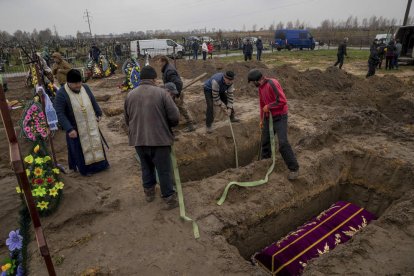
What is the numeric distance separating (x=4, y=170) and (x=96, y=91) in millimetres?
7610

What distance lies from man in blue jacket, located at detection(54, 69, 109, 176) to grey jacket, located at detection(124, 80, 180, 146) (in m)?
1.38

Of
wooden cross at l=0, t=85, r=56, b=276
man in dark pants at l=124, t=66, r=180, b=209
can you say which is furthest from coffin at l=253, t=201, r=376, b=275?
wooden cross at l=0, t=85, r=56, b=276

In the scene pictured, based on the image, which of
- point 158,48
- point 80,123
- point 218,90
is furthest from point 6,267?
point 158,48

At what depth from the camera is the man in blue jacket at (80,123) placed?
14.6 feet

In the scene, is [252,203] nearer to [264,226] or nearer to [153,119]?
[264,226]

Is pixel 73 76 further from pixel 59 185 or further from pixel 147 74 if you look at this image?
pixel 59 185

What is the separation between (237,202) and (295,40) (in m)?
27.7

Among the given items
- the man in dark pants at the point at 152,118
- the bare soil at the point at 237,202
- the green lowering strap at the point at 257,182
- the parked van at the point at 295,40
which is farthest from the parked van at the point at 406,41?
the man in dark pants at the point at 152,118

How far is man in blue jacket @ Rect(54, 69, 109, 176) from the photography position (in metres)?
4.46

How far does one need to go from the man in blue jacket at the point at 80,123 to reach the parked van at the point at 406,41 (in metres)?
18.4

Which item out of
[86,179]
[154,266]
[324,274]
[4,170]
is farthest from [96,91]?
[324,274]

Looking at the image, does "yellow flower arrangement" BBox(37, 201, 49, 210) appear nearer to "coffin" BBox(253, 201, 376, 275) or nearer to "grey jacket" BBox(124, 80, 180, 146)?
"grey jacket" BBox(124, 80, 180, 146)

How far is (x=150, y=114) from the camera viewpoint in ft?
11.8

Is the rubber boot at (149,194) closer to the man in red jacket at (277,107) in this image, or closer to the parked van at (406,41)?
the man in red jacket at (277,107)
